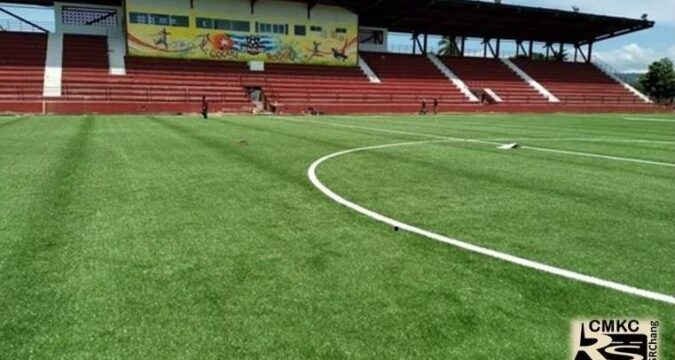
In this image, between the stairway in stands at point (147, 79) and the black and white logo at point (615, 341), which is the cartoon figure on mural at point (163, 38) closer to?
the stairway in stands at point (147, 79)

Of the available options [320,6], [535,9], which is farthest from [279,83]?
[535,9]

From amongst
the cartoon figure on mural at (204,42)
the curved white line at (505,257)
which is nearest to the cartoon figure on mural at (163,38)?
the cartoon figure on mural at (204,42)

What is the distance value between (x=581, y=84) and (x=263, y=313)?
200ft

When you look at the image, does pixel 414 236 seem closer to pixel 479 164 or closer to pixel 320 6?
pixel 479 164

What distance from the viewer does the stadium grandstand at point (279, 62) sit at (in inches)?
1494

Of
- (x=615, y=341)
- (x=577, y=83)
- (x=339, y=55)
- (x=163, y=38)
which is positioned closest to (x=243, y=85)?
(x=163, y=38)

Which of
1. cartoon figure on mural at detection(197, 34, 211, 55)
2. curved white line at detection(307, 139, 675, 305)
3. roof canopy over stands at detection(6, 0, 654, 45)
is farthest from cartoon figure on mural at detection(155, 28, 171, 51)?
curved white line at detection(307, 139, 675, 305)

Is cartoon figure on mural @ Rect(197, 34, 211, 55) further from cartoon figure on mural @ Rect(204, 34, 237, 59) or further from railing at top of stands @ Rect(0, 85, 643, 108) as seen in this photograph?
railing at top of stands @ Rect(0, 85, 643, 108)

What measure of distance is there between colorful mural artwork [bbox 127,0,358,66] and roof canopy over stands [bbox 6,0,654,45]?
2.25 meters

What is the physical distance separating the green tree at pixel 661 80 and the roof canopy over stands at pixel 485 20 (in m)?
28.5

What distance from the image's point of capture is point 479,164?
1004 cm

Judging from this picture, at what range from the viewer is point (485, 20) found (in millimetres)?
53812

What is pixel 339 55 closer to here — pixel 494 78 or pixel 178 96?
pixel 494 78

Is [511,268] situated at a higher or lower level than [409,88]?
lower
